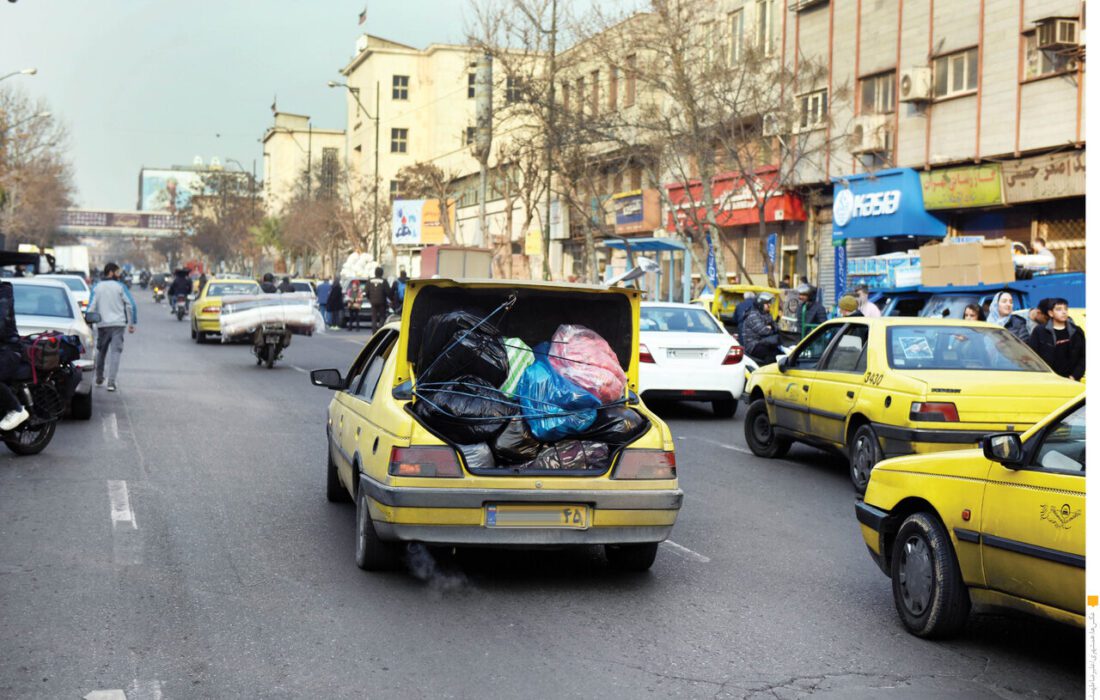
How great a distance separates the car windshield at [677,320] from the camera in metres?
17.2

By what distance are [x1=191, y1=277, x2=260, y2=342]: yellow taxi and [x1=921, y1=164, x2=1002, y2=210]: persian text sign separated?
638 inches

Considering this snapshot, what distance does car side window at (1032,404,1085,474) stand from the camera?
5.36 meters

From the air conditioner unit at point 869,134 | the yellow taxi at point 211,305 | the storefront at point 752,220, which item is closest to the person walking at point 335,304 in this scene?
the yellow taxi at point 211,305

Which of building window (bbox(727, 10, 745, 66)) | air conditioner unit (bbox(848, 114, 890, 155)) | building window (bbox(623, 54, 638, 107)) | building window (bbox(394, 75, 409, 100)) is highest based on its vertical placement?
building window (bbox(394, 75, 409, 100))

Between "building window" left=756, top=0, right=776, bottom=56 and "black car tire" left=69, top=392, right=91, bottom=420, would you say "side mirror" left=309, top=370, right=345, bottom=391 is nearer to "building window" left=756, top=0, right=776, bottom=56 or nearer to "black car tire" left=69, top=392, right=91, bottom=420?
"black car tire" left=69, top=392, right=91, bottom=420

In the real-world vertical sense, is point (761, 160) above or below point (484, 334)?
above

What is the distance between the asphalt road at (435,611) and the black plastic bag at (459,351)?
1.10m

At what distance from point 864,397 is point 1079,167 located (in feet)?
52.5

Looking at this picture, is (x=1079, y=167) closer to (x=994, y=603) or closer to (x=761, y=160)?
(x=761, y=160)

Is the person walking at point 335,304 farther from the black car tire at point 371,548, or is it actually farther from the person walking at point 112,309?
the black car tire at point 371,548

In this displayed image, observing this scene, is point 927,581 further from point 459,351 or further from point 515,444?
point 459,351

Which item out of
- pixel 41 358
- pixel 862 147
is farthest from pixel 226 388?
pixel 862 147

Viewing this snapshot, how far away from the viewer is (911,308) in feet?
61.3

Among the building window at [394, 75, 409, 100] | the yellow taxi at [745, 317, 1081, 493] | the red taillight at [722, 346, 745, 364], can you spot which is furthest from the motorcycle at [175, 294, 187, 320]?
the building window at [394, 75, 409, 100]
